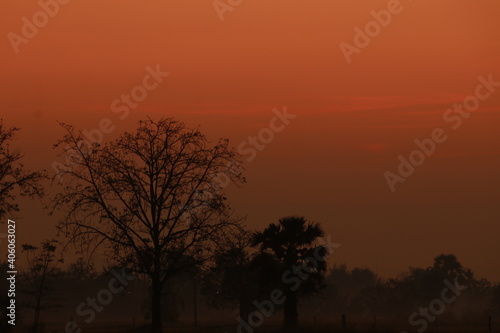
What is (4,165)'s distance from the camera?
45.8 metres

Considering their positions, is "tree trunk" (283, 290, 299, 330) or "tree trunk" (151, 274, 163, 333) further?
"tree trunk" (283, 290, 299, 330)

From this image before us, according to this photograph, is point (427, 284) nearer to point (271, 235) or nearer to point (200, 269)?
point (271, 235)

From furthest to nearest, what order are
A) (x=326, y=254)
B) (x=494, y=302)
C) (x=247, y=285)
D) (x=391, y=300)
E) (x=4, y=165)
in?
(x=391, y=300) < (x=494, y=302) < (x=247, y=285) < (x=326, y=254) < (x=4, y=165)

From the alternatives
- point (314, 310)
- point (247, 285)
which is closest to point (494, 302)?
point (314, 310)

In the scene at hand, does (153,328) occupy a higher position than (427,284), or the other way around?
(427,284)

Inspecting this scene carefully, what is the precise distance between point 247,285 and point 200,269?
3138cm

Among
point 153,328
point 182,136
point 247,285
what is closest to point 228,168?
point 182,136

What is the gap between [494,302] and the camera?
15062cm

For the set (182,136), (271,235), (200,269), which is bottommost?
(200,269)

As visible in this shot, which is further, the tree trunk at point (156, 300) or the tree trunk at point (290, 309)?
the tree trunk at point (290, 309)

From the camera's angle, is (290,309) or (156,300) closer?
(156,300)

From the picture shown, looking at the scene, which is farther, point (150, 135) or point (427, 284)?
point (427, 284)

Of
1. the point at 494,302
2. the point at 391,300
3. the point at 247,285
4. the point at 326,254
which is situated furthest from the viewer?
the point at 391,300

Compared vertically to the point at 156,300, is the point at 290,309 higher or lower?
lower
